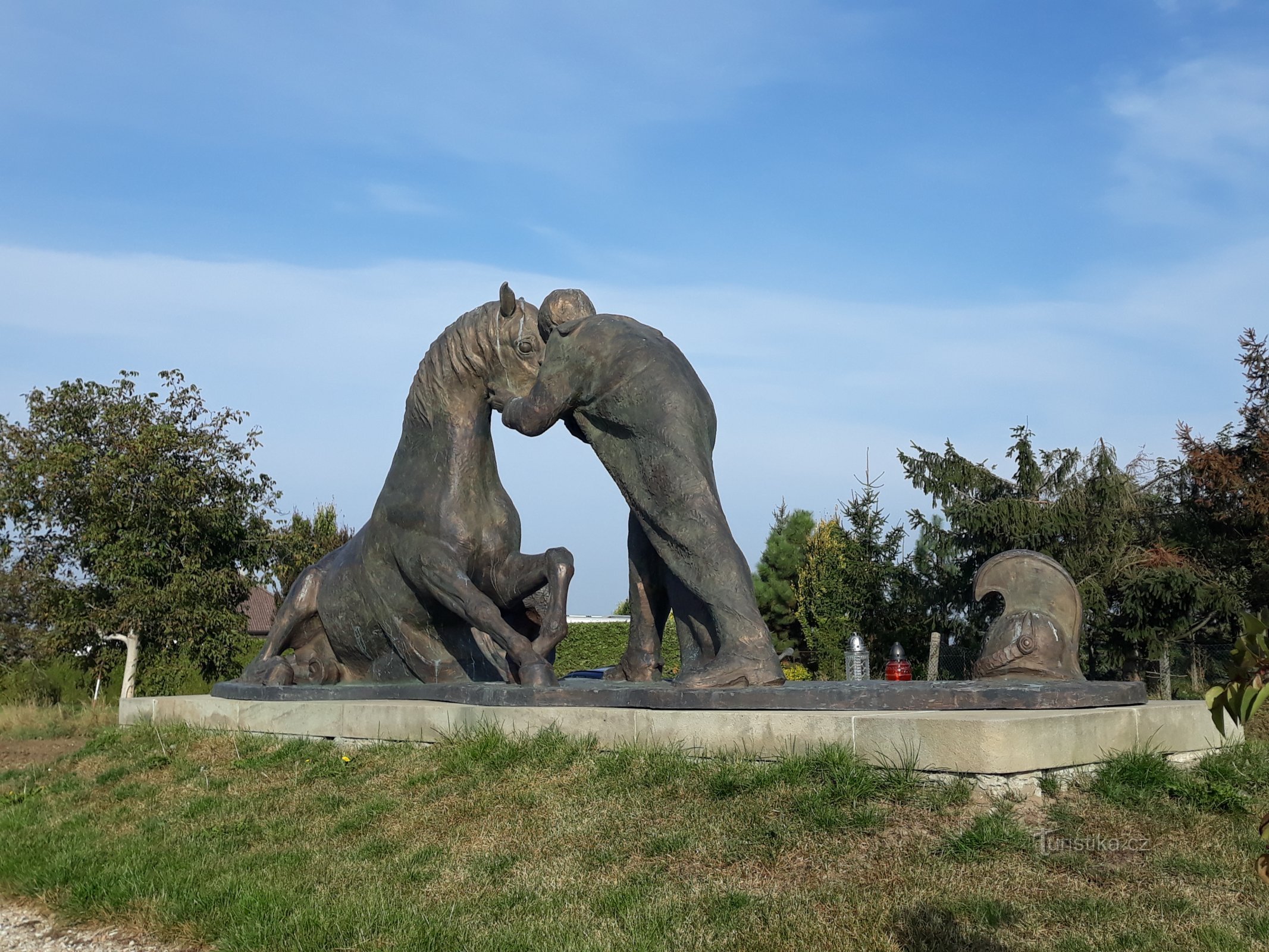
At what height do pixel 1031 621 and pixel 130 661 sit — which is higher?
pixel 1031 621

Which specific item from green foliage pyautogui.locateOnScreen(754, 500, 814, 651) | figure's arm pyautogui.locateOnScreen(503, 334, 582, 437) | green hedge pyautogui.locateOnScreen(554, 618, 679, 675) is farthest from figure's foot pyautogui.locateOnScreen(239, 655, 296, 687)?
green foliage pyautogui.locateOnScreen(754, 500, 814, 651)

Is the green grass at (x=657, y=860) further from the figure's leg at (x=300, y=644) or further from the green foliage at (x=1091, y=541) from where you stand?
the green foliage at (x=1091, y=541)

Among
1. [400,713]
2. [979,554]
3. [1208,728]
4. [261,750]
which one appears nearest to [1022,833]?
[1208,728]

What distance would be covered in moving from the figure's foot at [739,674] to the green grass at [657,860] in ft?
1.58

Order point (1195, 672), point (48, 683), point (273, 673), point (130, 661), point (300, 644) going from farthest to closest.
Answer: point (48, 683)
point (130, 661)
point (1195, 672)
point (300, 644)
point (273, 673)

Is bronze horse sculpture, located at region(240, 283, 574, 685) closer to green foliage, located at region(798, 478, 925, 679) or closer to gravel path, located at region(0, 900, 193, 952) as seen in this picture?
gravel path, located at region(0, 900, 193, 952)

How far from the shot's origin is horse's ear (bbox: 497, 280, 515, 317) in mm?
7129

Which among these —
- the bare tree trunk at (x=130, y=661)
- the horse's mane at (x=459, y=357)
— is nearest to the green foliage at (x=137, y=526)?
the bare tree trunk at (x=130, y=661)

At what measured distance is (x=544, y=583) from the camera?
22.9 ft

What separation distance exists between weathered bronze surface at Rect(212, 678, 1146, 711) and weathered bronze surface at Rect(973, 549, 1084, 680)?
0.67 feet

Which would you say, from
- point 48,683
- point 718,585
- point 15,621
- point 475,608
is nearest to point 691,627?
point 718,585

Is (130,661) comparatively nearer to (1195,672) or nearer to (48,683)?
(48,683)

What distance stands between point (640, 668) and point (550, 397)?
1.71m

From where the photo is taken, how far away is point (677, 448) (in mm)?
6055
